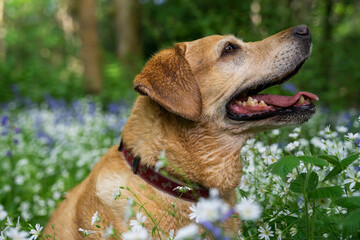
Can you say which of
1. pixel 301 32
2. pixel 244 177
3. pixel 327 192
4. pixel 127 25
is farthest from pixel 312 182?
pixel 127 25

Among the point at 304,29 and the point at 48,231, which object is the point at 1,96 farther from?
the point at 304,29

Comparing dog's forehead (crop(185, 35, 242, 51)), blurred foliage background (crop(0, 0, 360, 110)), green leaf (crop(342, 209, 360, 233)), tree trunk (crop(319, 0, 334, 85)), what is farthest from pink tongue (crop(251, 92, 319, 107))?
tree trunk (crop(319, 0, 334, 85))

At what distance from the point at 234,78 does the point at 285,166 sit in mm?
1460

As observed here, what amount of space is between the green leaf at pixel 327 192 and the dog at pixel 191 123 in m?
0.90

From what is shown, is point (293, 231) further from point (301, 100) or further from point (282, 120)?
point (301, 100)

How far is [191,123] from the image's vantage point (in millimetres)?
2730

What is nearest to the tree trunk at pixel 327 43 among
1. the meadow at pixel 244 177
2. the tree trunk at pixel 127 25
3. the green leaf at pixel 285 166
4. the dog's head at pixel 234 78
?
the meadow at pixel 244 177

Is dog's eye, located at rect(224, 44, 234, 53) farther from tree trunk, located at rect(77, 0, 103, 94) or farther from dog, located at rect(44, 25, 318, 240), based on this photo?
tree trunk, located at rect(77, 0, 103, 94)

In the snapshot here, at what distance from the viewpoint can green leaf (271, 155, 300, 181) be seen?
5.19 ft

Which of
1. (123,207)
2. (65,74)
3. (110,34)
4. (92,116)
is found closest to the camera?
(123,207)

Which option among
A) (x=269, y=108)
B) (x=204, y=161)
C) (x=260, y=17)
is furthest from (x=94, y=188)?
(x=260, y=17)

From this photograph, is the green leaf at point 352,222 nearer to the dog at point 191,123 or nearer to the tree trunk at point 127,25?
the dog at point 191,123

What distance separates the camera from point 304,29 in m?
3.04

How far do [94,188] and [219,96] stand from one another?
1.20 metres
